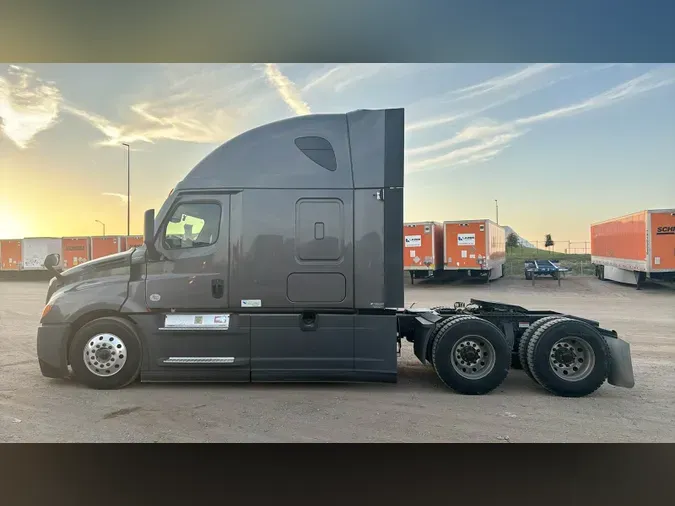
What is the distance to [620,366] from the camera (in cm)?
596

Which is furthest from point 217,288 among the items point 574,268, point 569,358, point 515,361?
point 574,268

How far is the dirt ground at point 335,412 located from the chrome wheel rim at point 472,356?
33cm

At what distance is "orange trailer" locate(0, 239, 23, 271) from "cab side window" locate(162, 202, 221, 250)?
2025 centimetres

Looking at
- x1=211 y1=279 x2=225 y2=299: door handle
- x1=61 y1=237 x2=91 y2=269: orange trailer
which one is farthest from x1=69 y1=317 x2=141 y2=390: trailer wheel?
x1=61 y1=237 x2=91 y2=269: orange trailer

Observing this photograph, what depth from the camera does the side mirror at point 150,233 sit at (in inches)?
238

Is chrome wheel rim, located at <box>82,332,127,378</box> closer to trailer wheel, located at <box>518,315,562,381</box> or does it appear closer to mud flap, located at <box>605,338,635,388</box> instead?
trailer wheel, located at <box>518,315,562,381</box>

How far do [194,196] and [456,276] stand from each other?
14391 mm

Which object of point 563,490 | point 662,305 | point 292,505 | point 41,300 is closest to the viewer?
point 292,505

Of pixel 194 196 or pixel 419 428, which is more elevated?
pixel 194 196

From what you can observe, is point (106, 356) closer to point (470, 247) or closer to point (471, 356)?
point (471, 356)

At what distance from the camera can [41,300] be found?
1666 cm

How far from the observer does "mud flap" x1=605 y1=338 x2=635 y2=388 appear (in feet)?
19.4
